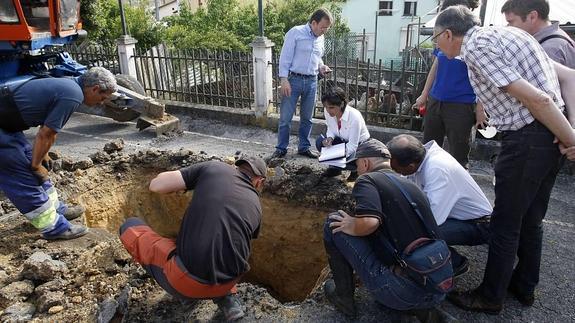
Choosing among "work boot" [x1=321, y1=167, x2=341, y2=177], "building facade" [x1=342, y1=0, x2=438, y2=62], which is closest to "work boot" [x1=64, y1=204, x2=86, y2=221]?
"work boot" [x1=321, y1=167, x2=341, y2=177]

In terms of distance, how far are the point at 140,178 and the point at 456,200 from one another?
364cm

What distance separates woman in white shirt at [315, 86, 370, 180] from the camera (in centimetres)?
441

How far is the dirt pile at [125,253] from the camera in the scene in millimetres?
2777

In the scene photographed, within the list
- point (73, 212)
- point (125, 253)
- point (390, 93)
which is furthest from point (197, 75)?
point (125, 253)

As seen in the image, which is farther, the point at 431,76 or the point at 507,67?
the point at 431,76

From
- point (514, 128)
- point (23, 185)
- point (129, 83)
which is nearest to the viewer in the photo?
point (514, 128)

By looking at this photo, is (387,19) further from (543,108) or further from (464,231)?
(543,108)

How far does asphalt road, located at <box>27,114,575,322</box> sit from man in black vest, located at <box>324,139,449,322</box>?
0.66 m

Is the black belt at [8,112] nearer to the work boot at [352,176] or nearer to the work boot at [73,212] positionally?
the work boot at [73,212]

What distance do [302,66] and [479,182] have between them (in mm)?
2698

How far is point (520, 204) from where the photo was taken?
8.07 ft

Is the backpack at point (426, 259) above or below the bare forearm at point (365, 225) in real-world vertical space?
below

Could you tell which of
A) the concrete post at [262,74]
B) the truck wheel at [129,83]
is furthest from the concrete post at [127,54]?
the concrete post at [262,74]

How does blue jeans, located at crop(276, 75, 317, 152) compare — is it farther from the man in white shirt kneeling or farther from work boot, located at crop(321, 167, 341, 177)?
the man in white shirt kneeling
